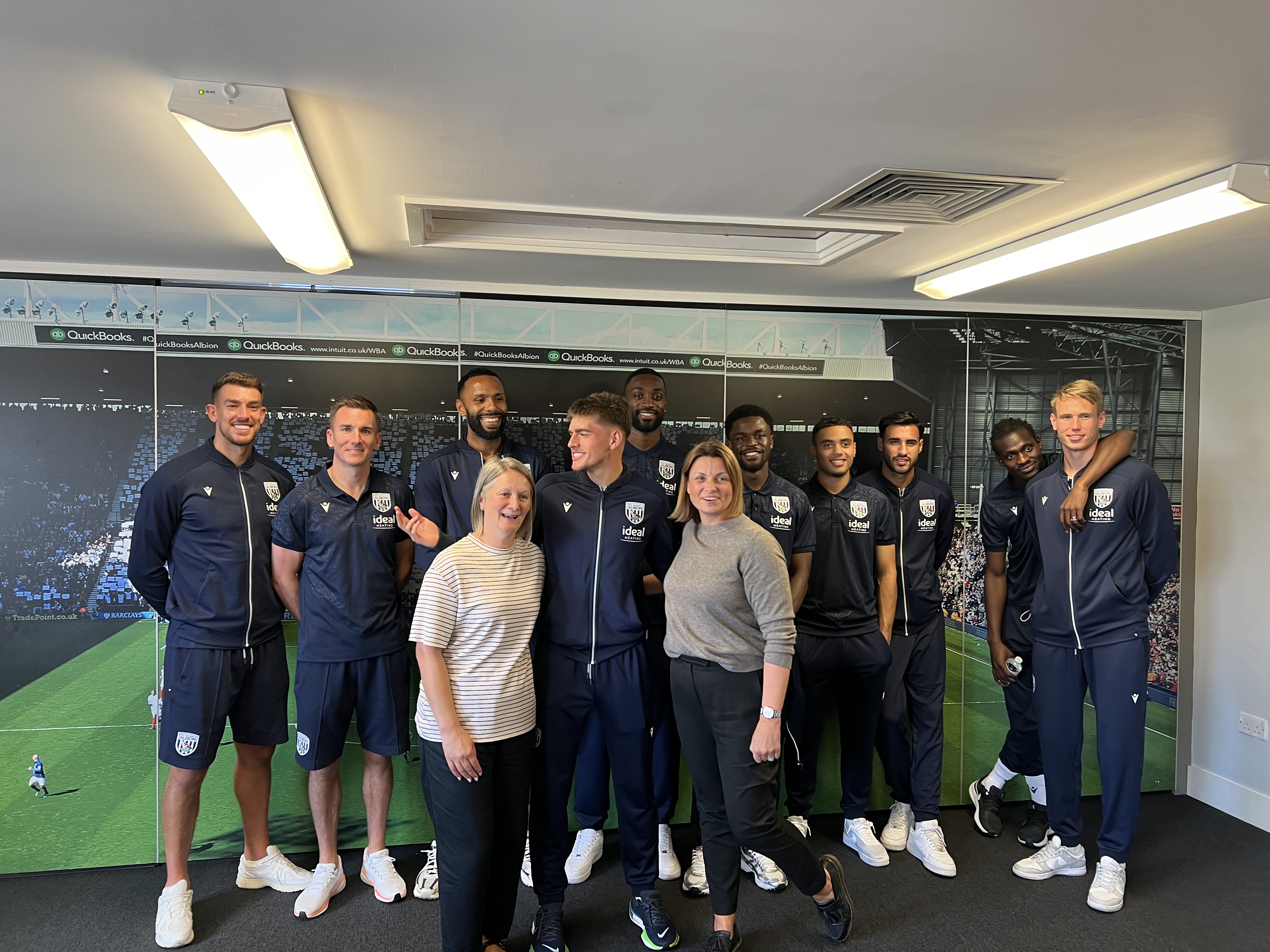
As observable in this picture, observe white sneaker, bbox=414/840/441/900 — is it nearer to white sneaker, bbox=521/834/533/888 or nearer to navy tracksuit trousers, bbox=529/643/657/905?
white sneaker, bbox=521/834/533/888

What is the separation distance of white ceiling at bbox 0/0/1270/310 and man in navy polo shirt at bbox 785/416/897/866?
1275mm

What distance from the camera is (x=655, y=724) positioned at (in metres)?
3.05

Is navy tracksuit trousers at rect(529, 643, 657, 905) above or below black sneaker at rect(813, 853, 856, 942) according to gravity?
above

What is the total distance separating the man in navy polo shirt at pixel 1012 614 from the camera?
4.10 metres

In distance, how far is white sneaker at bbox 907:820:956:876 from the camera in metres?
3.61

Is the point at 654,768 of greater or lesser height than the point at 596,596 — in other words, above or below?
below

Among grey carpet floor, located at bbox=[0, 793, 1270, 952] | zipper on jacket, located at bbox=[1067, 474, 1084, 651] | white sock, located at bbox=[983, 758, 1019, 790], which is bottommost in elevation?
grey carpet floor, located at bbox=[0, 793, 1270, 952]

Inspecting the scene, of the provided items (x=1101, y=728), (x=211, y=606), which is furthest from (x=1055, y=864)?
(x=211, y=606)

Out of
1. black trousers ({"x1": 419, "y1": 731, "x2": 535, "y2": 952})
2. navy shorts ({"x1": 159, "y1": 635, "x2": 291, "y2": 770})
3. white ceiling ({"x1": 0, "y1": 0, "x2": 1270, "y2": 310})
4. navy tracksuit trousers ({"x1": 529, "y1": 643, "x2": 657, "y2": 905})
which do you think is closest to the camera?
white ceiling ({"x1": 0, "y1": 0, "x2": 1270, "y2": 310})

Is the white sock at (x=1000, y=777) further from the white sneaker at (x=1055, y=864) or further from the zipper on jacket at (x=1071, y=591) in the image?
the zipper on jacket at (x=1071, y=591)

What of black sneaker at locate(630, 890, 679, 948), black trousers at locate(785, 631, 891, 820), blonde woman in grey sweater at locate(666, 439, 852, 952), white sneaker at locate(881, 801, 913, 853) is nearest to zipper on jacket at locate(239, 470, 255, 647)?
blonde woman in grey sweater at locate(666, 439, 852, 952)

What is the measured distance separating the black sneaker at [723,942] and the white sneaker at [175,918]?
1.92 meters

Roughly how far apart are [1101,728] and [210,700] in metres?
3.64

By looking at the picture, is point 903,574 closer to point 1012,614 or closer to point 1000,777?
point 1012,614
